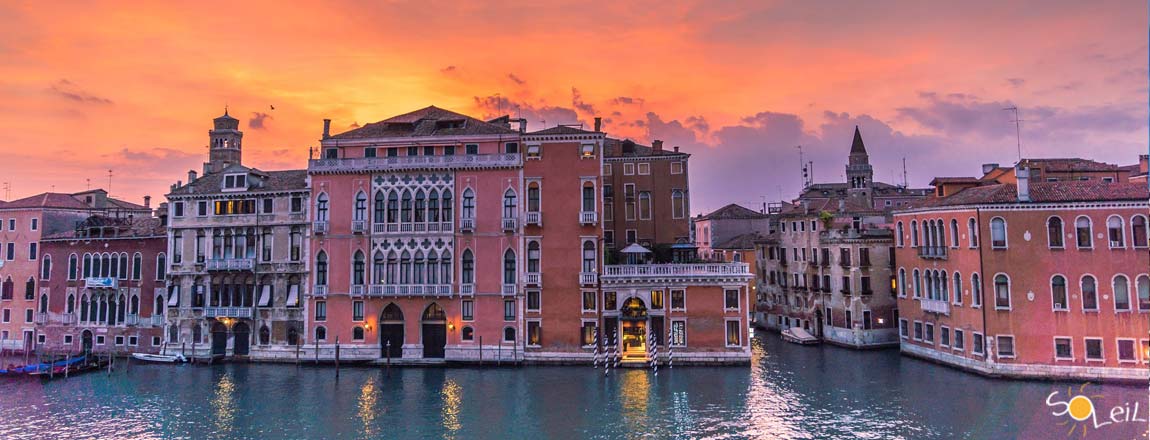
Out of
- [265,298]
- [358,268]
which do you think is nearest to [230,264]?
[265,298]

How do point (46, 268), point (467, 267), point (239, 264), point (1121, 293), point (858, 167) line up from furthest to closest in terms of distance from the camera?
point (858, 167) < point (46, 268) < point (239, 264) < point (467, 267) < point (1121, 293)

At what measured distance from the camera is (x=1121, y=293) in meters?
28.4

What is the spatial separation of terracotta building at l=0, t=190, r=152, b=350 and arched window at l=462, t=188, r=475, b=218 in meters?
28.7

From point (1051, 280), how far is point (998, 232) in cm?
295

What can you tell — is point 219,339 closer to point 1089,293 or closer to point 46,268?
point 46,268

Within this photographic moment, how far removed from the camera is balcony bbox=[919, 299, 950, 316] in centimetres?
3328

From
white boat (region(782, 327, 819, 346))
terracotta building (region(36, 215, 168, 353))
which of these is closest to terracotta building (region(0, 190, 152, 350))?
terracotta building (region(36, 215, 168, 353))

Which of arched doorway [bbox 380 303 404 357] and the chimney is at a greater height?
the chimney

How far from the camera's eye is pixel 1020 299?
29.8 m

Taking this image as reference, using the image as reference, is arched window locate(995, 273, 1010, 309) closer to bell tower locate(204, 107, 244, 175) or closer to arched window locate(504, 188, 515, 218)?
arched window locate(504, 188, 515, 218)

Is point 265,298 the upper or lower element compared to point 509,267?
lower

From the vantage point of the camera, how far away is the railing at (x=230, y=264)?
125 feet

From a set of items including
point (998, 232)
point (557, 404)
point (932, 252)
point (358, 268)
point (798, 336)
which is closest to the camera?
point (557, 404)

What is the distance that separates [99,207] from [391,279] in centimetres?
2523
